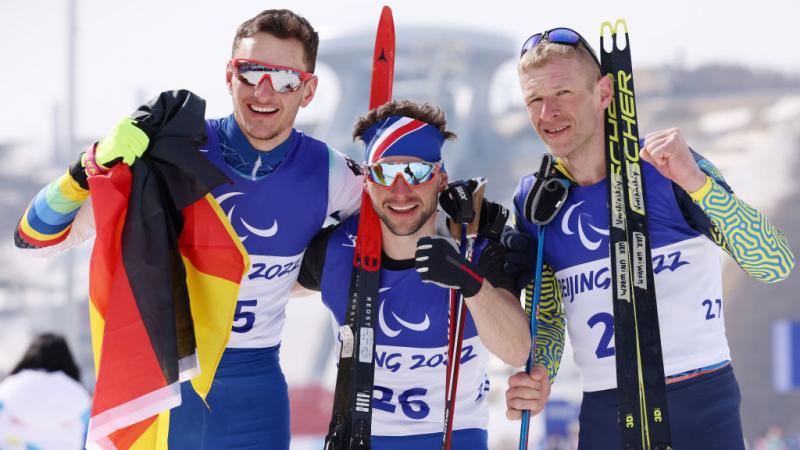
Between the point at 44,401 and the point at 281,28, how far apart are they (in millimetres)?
3855

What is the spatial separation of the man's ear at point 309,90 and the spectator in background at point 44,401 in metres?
3.57

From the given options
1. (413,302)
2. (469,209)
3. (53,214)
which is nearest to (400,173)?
(469,209)

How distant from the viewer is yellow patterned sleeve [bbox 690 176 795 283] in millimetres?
3543

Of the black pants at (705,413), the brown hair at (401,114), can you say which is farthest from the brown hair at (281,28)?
the black pants at (705,413)

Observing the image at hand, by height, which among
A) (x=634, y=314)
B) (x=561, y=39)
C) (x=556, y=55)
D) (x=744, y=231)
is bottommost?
(x=634, y=314)

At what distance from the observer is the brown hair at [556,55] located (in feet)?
13.1

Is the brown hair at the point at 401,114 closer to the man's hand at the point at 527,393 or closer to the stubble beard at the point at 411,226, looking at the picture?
the stubble beard at the point at 411,226

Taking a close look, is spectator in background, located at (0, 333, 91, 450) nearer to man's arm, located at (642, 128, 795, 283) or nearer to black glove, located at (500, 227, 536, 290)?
black glove, located at (500, 227, 536, 290)

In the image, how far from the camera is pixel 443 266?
3.67 meters

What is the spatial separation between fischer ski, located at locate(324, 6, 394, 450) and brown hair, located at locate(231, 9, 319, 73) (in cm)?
82

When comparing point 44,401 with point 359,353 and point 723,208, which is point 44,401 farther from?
point 723,208

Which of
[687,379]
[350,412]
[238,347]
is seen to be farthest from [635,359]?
[238,347]

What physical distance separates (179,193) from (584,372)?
178cm

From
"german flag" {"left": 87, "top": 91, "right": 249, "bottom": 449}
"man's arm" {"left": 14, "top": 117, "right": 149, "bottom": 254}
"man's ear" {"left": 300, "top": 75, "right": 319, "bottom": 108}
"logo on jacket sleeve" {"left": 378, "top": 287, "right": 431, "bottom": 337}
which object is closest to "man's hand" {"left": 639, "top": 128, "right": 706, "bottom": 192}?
"logo on jacket sleeve" {"left": 378, "top": 287, "right": 431, "bottom": 337}
